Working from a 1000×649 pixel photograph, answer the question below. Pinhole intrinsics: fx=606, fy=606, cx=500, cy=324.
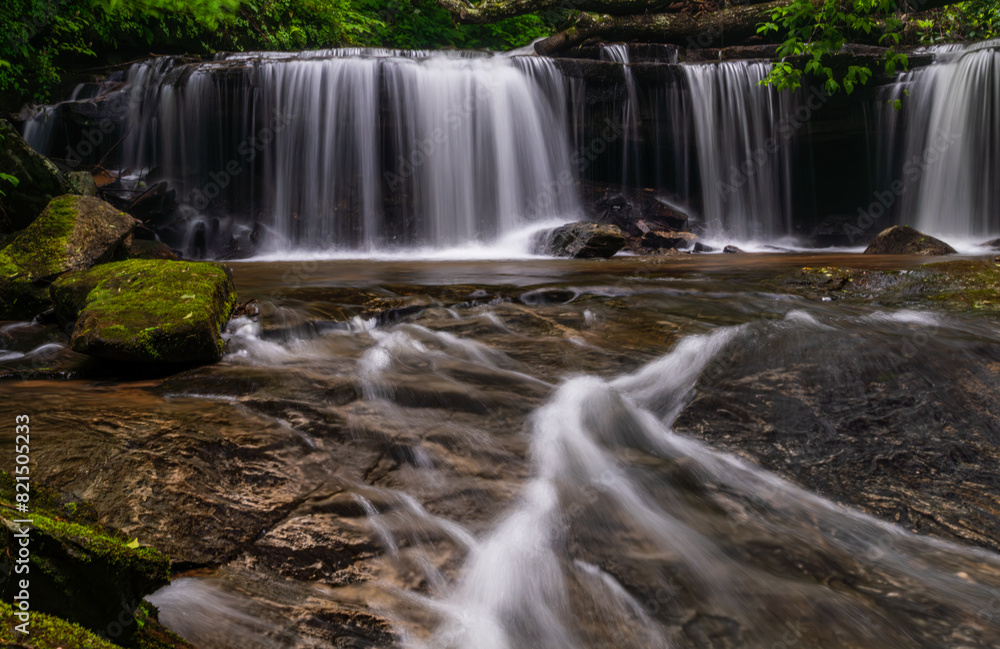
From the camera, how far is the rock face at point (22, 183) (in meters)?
7.06

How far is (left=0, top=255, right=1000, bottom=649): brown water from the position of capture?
2131 millimetres

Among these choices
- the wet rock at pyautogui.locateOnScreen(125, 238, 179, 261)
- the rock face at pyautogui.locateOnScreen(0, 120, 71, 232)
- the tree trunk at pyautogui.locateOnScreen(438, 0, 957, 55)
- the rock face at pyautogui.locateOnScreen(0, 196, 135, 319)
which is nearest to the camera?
the rock face at pyautogui.locateOnScreen(0, 196, 135, 319)

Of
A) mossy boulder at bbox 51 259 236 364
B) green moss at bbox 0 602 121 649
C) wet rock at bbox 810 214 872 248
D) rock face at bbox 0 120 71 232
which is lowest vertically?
wet rock at bbox 810 214 872 248

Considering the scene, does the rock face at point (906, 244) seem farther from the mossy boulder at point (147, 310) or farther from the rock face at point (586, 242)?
the mossy boulder at point (147, 310)

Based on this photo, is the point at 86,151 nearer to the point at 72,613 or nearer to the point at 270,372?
the point at 270,372

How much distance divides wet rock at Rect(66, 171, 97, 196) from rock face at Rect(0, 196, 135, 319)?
2548 mm

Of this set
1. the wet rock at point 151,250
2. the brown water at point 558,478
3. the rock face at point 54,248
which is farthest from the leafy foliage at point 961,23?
the rock face at point 54,248

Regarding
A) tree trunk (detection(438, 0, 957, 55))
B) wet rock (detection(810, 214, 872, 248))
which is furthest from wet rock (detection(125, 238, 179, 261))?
wet rock (detection(810, 214, 872, 248))

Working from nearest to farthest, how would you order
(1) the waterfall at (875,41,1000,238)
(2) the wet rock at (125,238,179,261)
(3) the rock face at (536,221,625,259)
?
(2) the wet rock at (125,238,179,261) < (3) the rock face at (536,221,625,259) < (1) the waterfall at (875,41,1000,238)

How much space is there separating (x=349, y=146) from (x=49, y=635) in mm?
12187

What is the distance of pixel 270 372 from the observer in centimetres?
378

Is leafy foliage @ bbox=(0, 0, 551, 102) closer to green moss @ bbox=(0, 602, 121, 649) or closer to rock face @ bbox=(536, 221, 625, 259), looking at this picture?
rock face @ bbox=(536, 221, 625, 259)

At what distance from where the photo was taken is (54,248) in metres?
5.39

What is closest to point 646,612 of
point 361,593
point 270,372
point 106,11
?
point 361,593
